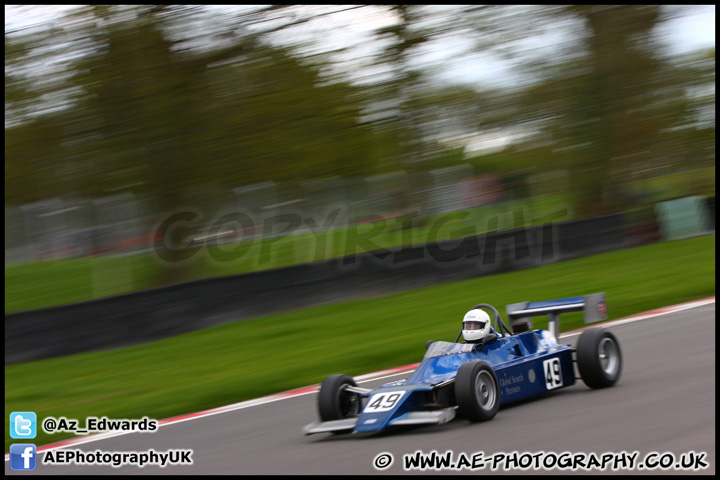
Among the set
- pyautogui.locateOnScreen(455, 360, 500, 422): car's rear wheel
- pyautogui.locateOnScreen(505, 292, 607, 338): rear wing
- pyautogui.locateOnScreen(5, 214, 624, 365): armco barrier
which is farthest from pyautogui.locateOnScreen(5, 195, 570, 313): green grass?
pyautogui.locateOnScreen(455, 360, 500, 422): car's rear wheel

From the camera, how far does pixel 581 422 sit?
5.99 m

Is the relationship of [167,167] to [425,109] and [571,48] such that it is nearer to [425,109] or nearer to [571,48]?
[425,109]

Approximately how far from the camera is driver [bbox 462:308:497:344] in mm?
6742

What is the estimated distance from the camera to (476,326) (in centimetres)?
675

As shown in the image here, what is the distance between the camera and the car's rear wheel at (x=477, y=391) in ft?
19.7

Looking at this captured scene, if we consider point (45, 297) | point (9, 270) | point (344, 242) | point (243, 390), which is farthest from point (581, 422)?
point (9, 270)

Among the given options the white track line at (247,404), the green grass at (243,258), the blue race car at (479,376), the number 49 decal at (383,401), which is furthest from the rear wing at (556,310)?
the green grass at (243,258)

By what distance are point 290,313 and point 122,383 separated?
339 cm

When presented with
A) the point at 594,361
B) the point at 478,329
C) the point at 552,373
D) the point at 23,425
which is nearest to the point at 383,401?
the point at 478,329

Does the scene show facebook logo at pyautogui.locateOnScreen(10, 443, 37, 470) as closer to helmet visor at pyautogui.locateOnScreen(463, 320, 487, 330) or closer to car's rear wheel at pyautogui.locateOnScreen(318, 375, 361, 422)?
car's rear wheel at pyautogui.locateOnScreen(318, 375, 361, 422)

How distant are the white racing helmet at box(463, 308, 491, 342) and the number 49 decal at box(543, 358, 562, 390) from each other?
630mm

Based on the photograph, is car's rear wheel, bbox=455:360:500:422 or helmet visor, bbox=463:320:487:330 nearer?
car's rear wheel, bbox=455:360:500:422

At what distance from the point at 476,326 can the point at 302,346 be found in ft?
14.7

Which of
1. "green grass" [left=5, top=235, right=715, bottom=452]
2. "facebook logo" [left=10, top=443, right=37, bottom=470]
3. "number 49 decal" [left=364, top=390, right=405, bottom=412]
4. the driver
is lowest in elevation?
"green grass" [left=5, top=235, right=715, bottom=452]
